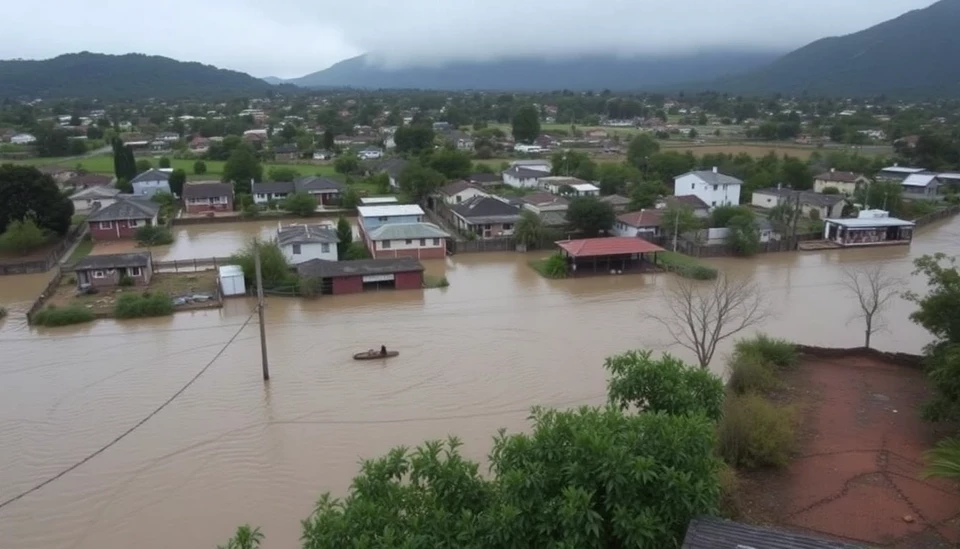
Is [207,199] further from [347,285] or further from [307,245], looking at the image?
[347,285]

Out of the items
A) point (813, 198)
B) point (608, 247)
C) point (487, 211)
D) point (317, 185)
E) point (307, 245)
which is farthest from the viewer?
point (317, 185)

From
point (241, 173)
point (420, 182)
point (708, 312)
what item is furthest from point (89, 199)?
point (708, 312)

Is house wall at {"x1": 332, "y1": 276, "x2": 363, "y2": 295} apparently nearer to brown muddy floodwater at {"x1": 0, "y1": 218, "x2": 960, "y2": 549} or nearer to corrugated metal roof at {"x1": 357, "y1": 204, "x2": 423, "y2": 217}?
brown muddy floodwater at {"x1": 0, "y1": 218, "x2": 960, "y2": 549}

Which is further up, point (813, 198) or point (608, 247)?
point (813, 198)

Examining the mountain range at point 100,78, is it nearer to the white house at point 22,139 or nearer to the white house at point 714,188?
the white house at point 22,139

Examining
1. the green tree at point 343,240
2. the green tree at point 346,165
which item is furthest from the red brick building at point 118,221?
the green tree at point 346,165

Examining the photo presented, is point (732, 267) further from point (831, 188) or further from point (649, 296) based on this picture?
point (831, 188)
